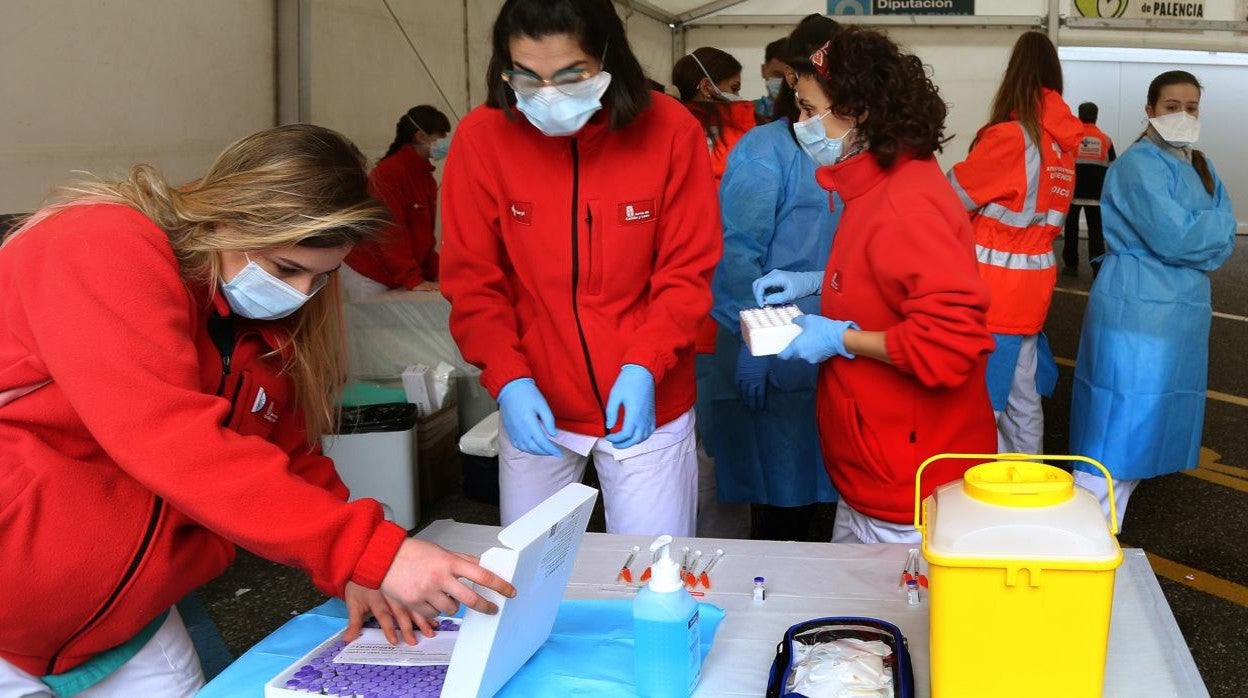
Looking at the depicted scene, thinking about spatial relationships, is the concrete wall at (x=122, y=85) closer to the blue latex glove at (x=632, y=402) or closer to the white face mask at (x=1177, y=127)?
the blue latex glove at (x=632, y=402)

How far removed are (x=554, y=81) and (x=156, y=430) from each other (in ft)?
2.89

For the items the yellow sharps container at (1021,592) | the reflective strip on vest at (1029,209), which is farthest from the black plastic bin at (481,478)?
the yellow sharps container at (1021,592)

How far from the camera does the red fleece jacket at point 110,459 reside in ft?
3.61

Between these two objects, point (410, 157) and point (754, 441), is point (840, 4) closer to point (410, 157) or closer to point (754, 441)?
point (410, 157)

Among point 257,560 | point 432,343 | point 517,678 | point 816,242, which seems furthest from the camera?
point 432,343

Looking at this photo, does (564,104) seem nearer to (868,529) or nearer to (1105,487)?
(868,529)

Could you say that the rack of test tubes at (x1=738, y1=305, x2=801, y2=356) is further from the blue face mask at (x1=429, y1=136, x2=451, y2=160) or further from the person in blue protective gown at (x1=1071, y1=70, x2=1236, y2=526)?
the blue face mask at (x1=429, y1=136, x2=451, y2=160)

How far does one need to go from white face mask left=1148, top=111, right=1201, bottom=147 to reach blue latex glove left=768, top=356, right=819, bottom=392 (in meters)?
1.36

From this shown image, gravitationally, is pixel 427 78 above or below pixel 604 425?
above

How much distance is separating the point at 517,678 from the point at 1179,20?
679cm

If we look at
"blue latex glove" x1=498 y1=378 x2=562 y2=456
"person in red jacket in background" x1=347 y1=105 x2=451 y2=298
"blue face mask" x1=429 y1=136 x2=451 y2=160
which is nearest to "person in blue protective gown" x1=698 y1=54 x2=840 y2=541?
"blue latex glove" x1=498 y1=378 x2=562 y2=456

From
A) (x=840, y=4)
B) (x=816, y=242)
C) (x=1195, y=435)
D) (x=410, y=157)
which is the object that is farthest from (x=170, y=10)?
(x=840, y=4)

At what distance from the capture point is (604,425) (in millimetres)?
1878

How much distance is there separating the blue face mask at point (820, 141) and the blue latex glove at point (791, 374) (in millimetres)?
876
